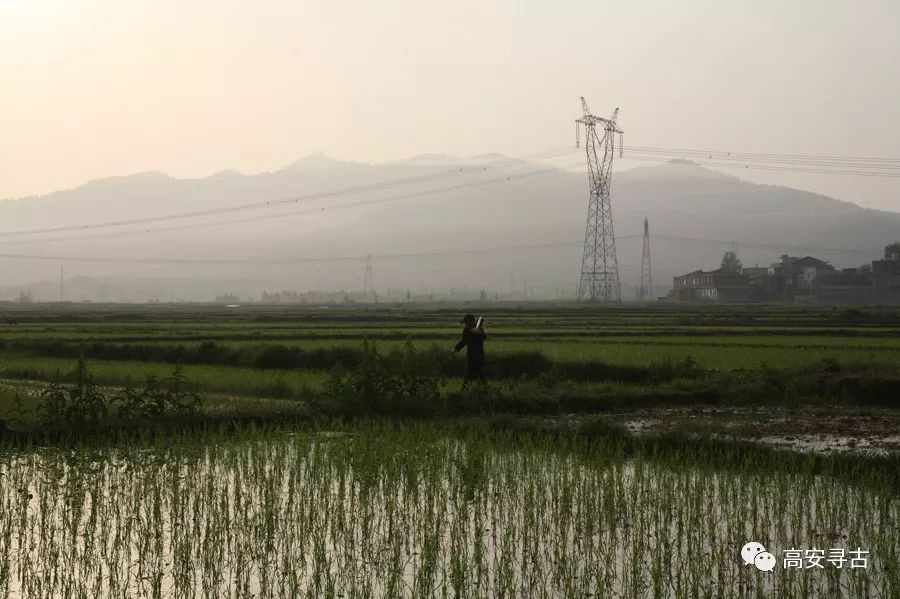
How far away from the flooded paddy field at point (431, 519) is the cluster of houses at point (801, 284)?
8654 cm

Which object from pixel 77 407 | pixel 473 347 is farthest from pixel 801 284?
pixel 77 407

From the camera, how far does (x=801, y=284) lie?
111625 millimetres

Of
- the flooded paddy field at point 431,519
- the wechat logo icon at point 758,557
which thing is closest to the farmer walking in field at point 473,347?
the flooded paddy field at point 431,519

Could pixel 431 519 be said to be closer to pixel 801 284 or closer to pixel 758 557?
pixel 758 557

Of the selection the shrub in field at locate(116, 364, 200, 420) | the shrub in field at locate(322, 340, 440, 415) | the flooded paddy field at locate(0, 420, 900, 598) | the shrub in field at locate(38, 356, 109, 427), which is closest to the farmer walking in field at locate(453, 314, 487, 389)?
the shrub in field at locate(322, 340, 440, 415)

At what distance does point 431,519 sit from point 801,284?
114 m

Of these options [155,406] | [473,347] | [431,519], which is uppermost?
[473,347]

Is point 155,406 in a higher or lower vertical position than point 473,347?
lower

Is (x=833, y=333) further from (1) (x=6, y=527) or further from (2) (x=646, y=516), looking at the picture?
(1) (x=6, y=527)

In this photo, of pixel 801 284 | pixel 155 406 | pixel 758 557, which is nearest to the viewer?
pixel 758 557

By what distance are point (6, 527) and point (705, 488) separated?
17.9 ft

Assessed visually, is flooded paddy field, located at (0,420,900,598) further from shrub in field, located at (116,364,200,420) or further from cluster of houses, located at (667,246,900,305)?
cluster of houses, located at (667,246,900,305)

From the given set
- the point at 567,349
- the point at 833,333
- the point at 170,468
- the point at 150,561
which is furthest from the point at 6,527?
the point at 833,333

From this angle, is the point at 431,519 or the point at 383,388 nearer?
the point at 431,519
